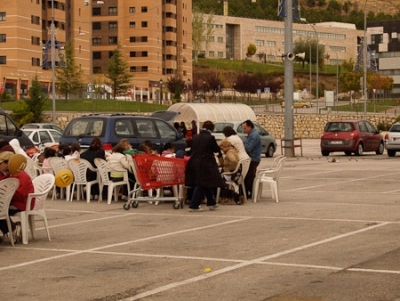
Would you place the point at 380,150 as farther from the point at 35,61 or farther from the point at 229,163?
the point at 35,61

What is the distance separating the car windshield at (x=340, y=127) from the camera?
1740 inches

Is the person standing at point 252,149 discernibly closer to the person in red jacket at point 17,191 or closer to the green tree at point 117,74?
the person in red jacket at point 17,191

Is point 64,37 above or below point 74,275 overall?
above

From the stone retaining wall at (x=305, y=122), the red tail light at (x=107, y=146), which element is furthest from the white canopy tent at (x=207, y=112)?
the stone retaining wall at (x=305, y=122)

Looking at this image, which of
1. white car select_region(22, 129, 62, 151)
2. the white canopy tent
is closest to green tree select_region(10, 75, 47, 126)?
the white canopy tent

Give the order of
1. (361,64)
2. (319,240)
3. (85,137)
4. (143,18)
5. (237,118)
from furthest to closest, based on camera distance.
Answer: (143,18), (361,64), (237,118), (85,137), (319,240)

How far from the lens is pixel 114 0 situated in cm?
12444

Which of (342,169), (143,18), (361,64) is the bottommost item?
(342,169)

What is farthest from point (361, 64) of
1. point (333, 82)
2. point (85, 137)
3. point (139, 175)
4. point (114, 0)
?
point (333, 82)

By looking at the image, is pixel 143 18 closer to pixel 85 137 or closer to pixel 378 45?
pixel 378 45

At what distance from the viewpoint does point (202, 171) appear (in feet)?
59.9

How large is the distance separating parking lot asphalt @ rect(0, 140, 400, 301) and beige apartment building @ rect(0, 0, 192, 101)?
76.1 meters

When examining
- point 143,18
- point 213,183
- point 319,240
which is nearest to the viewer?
point 319,240

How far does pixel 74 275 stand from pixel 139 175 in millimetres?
8072
